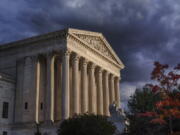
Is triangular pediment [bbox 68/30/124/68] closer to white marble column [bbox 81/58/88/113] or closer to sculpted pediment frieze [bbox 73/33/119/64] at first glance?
sculpted pediment frieze [bbox 73/33/119/64]

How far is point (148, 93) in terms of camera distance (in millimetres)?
44750

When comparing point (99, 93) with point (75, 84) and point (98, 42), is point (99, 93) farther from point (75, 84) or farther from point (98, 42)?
point (75, 84)

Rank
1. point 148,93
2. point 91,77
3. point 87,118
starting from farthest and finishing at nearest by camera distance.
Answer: point 91,77 → point 148,93 → point 87,118

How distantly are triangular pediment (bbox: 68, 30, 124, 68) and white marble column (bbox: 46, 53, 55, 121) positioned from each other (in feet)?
18.5

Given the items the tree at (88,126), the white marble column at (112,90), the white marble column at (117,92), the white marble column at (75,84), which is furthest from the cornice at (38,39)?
the white marble column at (117,92)

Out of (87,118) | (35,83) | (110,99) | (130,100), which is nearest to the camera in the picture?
(87,118)

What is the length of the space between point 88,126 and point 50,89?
59.1ft

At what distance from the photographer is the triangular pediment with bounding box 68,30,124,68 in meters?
54.5

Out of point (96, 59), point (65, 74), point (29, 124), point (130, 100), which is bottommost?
point (29, 124)

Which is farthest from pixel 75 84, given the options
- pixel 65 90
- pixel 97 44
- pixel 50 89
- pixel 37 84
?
pixel 97 44

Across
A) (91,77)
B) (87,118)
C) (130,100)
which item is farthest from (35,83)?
(87,118)

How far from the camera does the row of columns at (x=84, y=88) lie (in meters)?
48.6

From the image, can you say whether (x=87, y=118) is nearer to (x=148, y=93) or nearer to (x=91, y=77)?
(x=148, y=93)

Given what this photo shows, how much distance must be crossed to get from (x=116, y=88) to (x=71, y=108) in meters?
18.5
